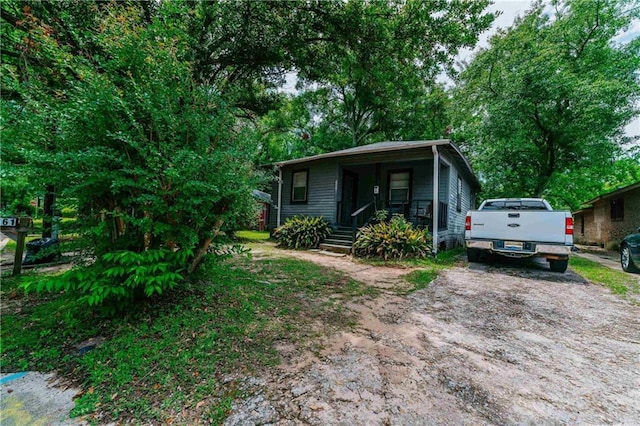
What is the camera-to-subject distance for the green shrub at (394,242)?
6922 millimetres

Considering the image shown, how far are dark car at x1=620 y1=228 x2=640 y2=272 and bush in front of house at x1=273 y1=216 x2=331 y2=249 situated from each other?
7569 millimetres

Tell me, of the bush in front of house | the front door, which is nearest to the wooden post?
the bush in front of house

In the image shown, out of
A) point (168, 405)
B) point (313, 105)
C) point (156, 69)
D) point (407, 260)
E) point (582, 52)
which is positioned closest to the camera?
point (168, 405)

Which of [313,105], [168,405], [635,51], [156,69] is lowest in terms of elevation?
[168,405]

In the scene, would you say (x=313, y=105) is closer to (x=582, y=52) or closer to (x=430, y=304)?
(x=582, y=52)

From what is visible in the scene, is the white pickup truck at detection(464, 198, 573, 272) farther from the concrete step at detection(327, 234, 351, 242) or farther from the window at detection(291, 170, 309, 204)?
the window at detection(291, 170, 309, 204)

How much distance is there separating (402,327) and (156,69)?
3.61 m

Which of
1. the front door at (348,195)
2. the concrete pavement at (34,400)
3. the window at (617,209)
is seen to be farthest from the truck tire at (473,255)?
the window at (617,209)

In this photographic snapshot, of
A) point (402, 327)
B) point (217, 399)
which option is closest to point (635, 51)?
point (402, 327)

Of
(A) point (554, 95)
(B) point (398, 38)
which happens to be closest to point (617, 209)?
(A) point (554, 95)

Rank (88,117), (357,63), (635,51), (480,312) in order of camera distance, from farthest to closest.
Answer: (635,51) < (357,63) < (480,312) < (88,117)

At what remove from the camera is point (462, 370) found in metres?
2.03

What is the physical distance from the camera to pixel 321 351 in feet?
7.45

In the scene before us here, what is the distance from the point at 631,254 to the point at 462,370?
7.52 metres
